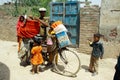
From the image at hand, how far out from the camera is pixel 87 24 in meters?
9.75

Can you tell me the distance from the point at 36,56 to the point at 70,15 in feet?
12.8

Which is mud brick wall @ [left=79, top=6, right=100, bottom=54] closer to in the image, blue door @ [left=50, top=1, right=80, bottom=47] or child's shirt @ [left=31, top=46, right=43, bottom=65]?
blue door @ [left=50, top=1, right=80, bottom=47]

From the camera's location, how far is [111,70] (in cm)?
793

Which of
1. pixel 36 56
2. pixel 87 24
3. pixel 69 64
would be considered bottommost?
pixel 69 64

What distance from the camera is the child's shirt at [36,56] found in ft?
23.4

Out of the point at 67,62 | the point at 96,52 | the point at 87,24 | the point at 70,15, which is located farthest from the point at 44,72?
the point at 70,15

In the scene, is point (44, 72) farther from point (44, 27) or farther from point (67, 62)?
point (44, 27)

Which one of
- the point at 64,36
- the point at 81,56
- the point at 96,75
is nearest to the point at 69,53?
the point at 64,36

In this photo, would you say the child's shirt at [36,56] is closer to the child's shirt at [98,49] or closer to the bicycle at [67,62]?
the bicycle at [67,62]

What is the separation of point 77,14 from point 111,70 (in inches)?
128

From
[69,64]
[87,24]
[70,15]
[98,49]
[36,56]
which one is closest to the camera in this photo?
[36,56]

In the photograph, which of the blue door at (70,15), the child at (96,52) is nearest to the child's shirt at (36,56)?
the child at (96,52)

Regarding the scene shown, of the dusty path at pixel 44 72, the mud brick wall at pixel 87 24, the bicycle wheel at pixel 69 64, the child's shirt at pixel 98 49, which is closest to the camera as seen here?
the dusty path at pixel 44 72

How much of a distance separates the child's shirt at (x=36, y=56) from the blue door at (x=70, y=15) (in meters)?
3.48
